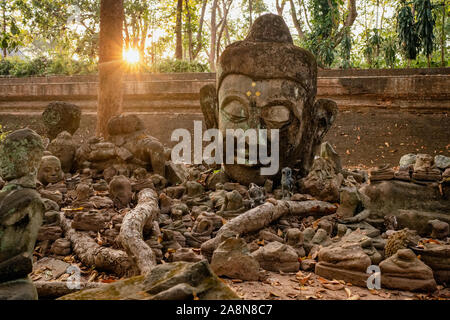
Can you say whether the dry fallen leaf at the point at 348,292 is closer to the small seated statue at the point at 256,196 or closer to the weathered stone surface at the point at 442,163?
the small seated statue at the point at 256,196

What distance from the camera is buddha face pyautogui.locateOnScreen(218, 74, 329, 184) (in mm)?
4398

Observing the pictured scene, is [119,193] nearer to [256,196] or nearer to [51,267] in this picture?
[51,267]

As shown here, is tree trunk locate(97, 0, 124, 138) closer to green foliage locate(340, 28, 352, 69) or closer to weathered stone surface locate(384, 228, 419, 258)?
weathered stone surface locate(384, 228, 419, 258)

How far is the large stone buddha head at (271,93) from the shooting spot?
4.41 metres

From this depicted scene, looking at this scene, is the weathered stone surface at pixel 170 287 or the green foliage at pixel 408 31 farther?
the green foliage at pixel 408 31

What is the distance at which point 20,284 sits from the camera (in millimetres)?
1990

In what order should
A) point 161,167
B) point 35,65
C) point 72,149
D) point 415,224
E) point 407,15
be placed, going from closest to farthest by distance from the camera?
point 415,224 < point 161,167 < point 72,149 < point 407,15 < point 35,65

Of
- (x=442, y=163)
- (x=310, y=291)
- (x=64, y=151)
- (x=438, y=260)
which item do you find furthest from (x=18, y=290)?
(x=442, y=163)

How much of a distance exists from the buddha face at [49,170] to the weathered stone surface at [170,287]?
3380 millimetres

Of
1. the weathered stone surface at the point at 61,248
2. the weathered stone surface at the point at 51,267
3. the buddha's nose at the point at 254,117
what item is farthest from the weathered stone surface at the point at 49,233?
the buddha's nose at the point at 254,117

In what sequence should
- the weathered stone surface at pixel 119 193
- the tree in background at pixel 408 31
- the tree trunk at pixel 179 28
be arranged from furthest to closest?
the tree trunk at pixel 179 28, the tree in background at pixel 408 31, the weathered stone surface at pixel 119 193

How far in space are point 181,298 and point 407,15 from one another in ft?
41.9
